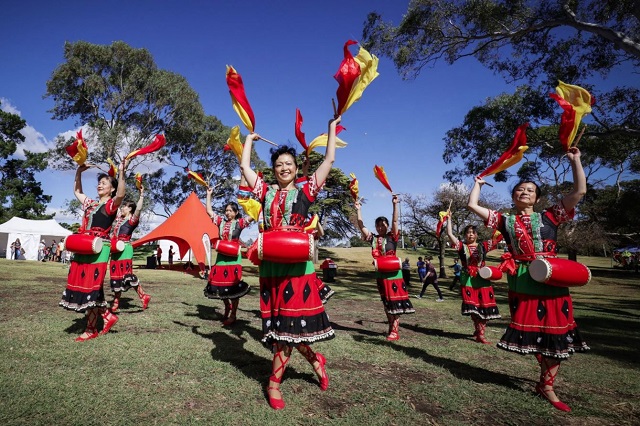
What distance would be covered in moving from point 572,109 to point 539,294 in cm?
201

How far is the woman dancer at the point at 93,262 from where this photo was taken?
5.04m

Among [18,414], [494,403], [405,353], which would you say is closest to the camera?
[18,414]

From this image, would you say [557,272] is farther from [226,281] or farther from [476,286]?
[226,281]

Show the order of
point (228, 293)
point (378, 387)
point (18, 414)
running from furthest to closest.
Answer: point (228, 293) < point (378, 387) < point (18, 414)

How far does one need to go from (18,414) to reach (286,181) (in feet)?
9.88

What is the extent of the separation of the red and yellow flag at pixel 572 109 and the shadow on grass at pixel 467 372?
2.87 m

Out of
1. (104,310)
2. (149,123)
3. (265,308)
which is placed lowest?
(104,310)

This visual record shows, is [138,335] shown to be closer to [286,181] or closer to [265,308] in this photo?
[265,308]

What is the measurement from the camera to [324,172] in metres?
3.65

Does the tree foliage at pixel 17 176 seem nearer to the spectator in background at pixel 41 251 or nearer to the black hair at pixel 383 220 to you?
the spectator in background at pixel 41 251

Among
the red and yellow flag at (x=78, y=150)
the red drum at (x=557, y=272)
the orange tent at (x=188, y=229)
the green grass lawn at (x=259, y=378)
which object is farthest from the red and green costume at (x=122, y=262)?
the orange tent at (x=188, y=229)

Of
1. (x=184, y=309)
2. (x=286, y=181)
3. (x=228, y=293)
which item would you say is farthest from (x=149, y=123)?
(x=286, y=181)

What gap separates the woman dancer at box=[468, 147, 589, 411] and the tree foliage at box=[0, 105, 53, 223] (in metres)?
40.3

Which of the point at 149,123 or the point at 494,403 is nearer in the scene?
the point at 494,403
